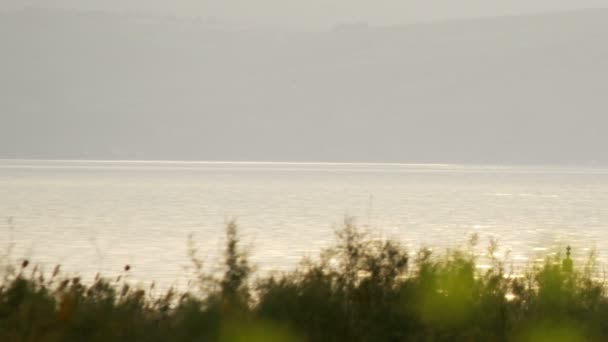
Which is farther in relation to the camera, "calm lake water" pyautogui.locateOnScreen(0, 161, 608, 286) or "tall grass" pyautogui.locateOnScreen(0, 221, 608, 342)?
"calm lake water" pyautogui.locateOnScreen(0, 161, 608, 286)

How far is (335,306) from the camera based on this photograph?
539 inches

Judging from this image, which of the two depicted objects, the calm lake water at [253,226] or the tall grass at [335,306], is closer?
the tall grass at [335,306]

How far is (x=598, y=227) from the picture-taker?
2997 inches

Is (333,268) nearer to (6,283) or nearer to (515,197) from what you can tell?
(6,283)

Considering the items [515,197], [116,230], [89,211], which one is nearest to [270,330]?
[116,230]

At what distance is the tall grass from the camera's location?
490 inches

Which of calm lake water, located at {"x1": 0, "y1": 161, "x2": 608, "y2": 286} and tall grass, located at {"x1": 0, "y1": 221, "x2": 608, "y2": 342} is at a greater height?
calm lake water, located at {"x1": 0, "y1": 161, "x2": 608, "y2": 286}

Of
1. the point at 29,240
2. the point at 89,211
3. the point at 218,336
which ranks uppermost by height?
the point at 89,211

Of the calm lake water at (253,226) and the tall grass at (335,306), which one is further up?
the calm lake water at (253,226)

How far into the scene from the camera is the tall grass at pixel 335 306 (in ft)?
40.8

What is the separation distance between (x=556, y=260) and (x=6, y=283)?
6843mm

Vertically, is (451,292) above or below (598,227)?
below

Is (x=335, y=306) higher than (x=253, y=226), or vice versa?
(x=253, y=226)

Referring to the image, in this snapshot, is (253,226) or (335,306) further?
(253,226)
